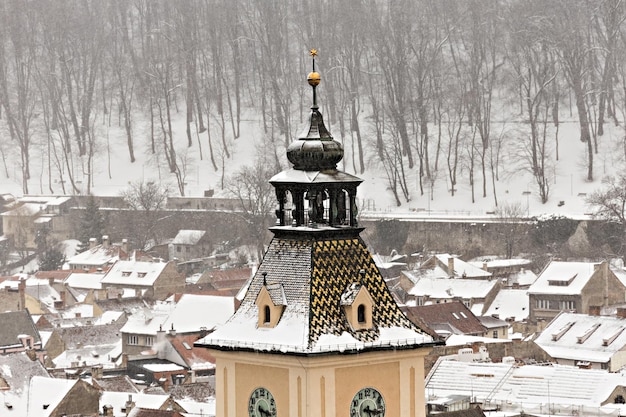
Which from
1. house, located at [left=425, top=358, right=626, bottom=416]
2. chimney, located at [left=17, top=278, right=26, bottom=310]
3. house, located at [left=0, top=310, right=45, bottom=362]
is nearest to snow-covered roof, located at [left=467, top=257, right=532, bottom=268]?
chimney, located at [left=17, top=278, right=26, bottom=310]

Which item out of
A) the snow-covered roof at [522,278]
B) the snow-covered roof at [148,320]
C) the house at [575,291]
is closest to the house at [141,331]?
the snow-covered roof at [148,320]

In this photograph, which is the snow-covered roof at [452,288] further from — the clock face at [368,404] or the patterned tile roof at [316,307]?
the clock face at [368,404]

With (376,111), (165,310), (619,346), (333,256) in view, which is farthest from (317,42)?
(333,256)

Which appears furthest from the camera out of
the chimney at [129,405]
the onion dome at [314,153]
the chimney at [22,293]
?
the chimney at [22,293]

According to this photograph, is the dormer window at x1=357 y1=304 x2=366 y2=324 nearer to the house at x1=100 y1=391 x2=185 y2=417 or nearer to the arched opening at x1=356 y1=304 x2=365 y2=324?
the arched opening at x1=356 y1=304 x2=365 y2=324

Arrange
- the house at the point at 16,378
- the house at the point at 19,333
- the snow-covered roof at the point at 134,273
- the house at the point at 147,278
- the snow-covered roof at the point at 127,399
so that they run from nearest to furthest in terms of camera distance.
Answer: the snow-covered roof at the point at 127,399
the house at the point at 16,378
the house at the point at 19,333
the house at the point at 147,278
the snow-covered roof at the point at 134,273

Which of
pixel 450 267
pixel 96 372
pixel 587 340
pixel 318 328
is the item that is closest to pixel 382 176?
pixel 450 267

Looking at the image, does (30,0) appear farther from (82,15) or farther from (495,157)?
(495,157)

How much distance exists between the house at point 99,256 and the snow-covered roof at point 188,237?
1.97 m

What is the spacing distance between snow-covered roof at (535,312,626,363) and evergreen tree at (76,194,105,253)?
31.0 meters

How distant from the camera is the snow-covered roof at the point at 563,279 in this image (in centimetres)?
7044

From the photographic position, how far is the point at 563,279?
71.2 metres

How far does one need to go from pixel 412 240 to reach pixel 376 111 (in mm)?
13777

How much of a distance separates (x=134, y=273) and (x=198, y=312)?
1136 cm
